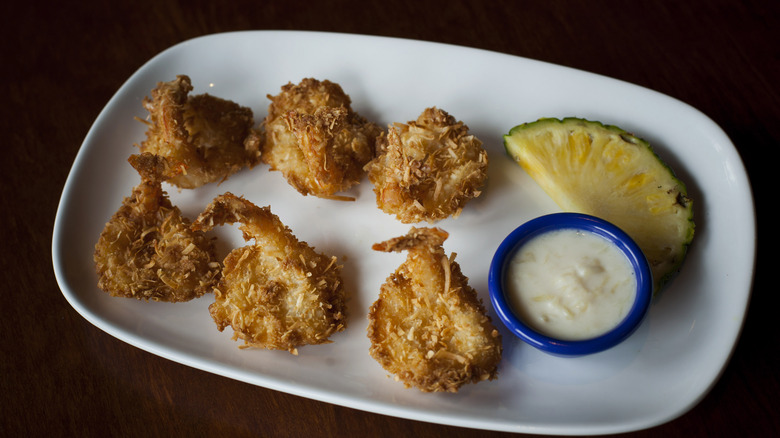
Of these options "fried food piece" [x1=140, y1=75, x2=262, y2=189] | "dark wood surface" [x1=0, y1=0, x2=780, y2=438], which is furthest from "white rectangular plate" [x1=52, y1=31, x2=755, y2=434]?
"dark wood surface" [x1=0, y1=0, x2=780, y2=438]

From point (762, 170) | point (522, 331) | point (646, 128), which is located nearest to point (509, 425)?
point (522, 331)

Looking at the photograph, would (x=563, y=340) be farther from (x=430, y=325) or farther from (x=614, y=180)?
(x=614, y=180)

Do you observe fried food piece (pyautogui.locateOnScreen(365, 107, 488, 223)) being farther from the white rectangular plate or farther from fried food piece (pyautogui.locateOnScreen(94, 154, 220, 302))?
fried food piece (pyautogui.locateOnScreen(94, 154, 220, 302))

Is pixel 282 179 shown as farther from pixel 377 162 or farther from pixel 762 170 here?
pixel 762 170

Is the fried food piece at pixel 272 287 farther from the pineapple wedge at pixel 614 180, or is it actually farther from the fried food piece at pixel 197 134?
the pineapple wedge at pixel 614 180

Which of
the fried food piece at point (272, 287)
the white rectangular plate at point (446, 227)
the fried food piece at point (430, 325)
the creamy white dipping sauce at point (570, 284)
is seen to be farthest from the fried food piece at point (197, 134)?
the creamy white dipping sauce at point (570, 284)
